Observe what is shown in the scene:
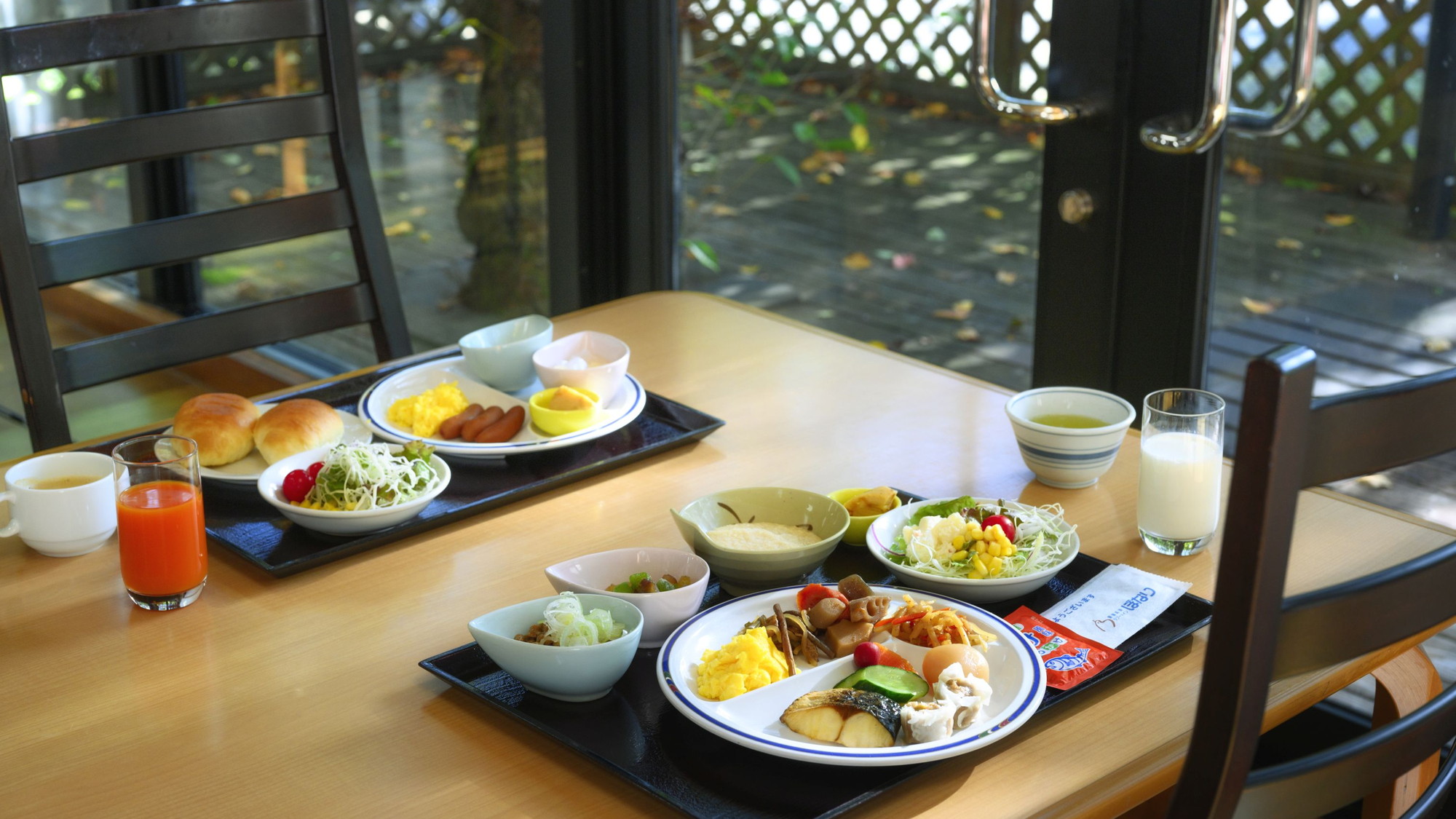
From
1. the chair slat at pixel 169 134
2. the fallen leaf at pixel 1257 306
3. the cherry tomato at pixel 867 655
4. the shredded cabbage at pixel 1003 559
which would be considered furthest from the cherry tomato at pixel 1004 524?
the chair slat at pixel 169 134

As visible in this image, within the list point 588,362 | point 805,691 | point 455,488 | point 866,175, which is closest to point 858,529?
point 805,691

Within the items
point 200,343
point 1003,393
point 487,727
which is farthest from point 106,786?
point 1003,393

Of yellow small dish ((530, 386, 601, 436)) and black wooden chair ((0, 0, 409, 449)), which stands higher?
black wooden chair ((0, 0, 409, 449))

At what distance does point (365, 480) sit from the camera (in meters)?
1.30

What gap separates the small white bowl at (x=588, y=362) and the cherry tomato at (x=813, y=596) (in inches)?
21.6

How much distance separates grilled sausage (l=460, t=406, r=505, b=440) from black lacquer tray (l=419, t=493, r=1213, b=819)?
0.43 meters

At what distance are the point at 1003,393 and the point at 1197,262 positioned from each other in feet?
1.54

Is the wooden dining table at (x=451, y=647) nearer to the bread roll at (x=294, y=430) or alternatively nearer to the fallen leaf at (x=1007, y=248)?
the bread roll at (x=294, y=430)

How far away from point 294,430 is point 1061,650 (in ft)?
2.70

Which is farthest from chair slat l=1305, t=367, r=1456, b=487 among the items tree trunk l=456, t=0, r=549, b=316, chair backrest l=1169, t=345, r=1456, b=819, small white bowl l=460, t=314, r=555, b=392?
tree trunk l=456, t=0, r=549, b=316

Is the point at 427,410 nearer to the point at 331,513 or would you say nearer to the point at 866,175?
the point at 331,513

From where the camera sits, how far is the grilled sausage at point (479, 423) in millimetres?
1497

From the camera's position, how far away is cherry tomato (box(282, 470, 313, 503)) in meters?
1.32

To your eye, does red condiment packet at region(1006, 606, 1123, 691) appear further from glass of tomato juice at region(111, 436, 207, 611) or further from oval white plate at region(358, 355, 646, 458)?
glass of tomato juice at region(111, 436, 207, 611)
